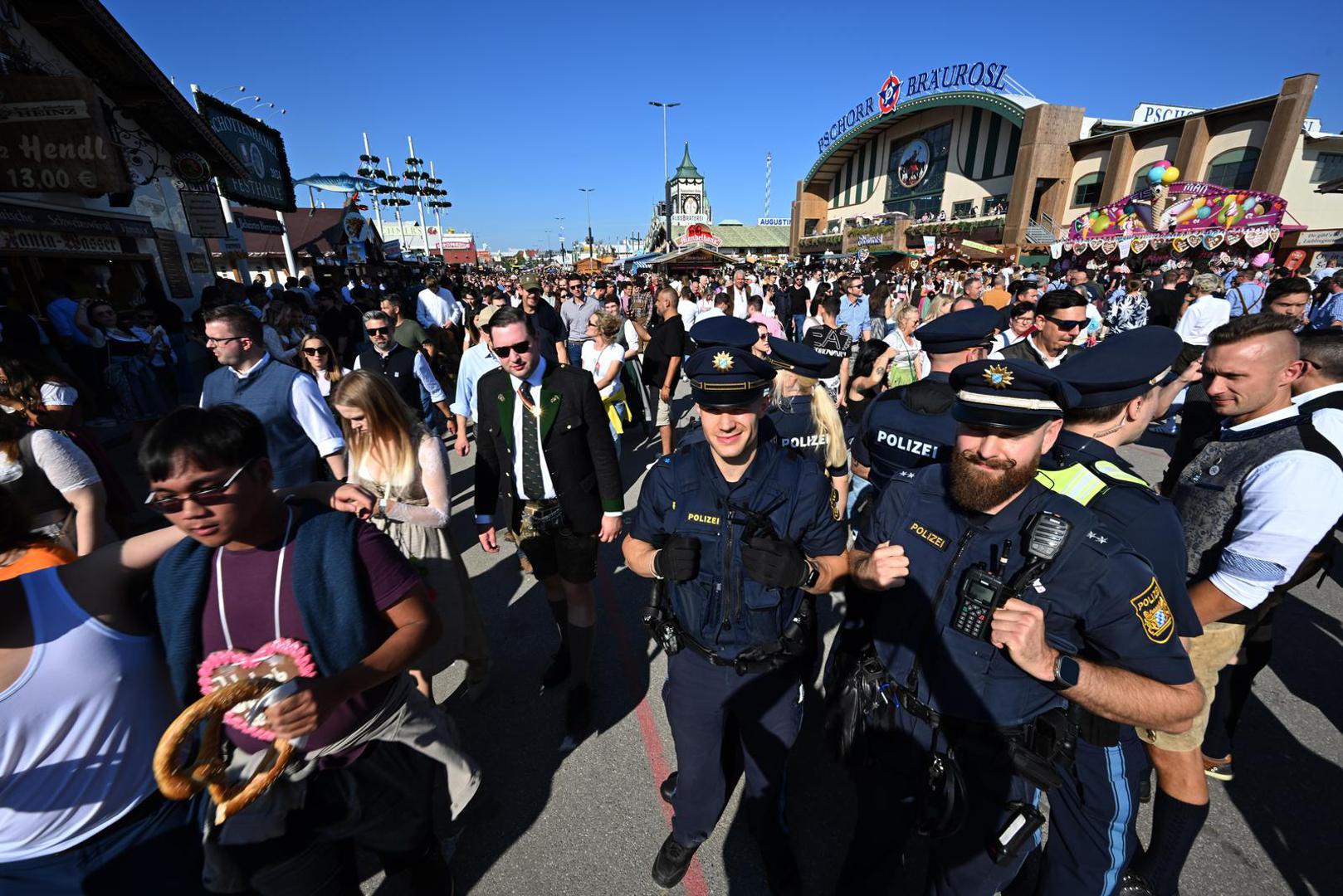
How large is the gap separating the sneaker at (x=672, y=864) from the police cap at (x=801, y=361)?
294 centimetres

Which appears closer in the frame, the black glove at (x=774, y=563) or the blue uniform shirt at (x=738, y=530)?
the black glove at (x=774, y=563)

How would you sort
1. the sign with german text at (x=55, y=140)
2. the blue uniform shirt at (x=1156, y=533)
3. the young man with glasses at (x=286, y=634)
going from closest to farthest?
the young man with glasses at (x=286, y=634)
the blue uniform shirt at (x=1156, y=533)
the sign with german text at (x=55, y=140)

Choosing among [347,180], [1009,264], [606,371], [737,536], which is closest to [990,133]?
[1009,264]

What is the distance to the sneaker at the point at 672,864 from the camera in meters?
2.49

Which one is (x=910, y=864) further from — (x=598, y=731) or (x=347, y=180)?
(x=347, y=180)

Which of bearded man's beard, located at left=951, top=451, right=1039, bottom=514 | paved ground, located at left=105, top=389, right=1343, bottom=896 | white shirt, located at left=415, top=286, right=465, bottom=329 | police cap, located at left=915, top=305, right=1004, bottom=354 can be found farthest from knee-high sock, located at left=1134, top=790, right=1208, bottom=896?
white shirt, located at left=415, top=286, right=465, bottom=329

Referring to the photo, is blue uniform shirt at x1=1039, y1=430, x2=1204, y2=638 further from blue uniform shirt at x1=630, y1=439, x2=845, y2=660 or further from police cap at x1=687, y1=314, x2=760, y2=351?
police cap at x1=687, y1=314, x2=760, y2=351

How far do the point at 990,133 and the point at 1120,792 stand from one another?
163 ft

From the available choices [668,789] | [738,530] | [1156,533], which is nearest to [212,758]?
[738,530]

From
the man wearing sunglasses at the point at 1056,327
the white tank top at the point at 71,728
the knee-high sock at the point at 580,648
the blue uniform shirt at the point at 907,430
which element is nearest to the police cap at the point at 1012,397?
the blue uniform shirt at the point at 907,430

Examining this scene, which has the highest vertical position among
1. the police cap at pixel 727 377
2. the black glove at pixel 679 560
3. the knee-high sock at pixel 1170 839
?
the police cap at pixel 727 377

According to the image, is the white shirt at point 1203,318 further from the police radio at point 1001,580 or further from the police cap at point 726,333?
the police radio at point 1001,580

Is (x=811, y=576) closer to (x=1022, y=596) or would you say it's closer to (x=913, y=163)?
(x=1022, y=596)

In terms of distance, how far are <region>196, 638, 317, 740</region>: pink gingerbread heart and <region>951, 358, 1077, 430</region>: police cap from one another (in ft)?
7.52
